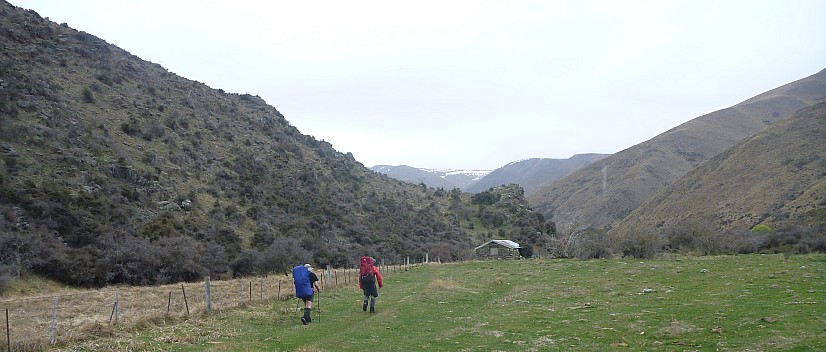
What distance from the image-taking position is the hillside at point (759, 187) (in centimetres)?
6306

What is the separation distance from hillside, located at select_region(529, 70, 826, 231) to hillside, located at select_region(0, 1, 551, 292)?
3654 cm

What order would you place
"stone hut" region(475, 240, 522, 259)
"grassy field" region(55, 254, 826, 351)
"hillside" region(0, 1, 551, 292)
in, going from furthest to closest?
"stone hut" region(475, 240, 522, 259)
"hillside" region(0, 1, 551, 292)
"grassy field" region(55, 254, 826, 351)

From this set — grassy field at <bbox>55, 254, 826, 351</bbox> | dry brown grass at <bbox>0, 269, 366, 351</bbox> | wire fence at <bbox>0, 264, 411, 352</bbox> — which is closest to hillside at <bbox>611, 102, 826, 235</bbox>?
grassy field at <bbox>55, 254, 826, 351</bbox>

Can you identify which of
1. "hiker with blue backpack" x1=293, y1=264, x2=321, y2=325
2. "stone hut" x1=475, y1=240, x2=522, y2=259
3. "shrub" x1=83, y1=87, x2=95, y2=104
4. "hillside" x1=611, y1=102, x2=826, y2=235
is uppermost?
"shrub" x1=83, y1=87, x2=95, y2=104

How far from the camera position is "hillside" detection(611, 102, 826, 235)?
6306cm

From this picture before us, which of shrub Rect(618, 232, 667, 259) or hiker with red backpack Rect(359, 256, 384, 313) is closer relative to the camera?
hiker with red backpack Rect(359, 256, 384, 313)

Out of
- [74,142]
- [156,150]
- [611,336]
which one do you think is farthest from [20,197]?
[611,336]

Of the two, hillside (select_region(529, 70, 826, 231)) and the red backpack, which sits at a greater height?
hillside (select_region(529, 70, 826, 231))

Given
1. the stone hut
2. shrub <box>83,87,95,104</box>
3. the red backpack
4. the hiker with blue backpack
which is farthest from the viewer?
the stone hut

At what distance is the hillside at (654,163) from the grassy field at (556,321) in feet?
335

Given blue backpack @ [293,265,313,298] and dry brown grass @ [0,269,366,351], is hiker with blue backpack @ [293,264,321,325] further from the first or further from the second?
dry brown grass @ [0,269,366,351]

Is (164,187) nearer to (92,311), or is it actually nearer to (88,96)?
(88,96)

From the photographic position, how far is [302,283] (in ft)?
51.6

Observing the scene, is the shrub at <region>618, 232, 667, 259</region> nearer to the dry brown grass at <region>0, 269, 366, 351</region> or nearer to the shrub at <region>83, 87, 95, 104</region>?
the dry brown grass at <region>0, 269, 366, 351</region>
